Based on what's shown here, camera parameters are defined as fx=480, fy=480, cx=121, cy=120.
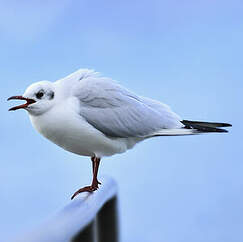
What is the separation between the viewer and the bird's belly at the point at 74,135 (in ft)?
4.78

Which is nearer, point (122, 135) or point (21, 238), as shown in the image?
point (21, 238)

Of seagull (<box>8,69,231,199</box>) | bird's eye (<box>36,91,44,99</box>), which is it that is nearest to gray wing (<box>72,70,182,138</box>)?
seagull (<box>8,69,231,199</box>)

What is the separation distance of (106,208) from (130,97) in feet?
1.42

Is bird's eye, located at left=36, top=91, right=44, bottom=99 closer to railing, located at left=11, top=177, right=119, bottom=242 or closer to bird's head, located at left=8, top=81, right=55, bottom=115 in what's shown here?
bird's head, located at left=8, top=81, right=55, bottom=115

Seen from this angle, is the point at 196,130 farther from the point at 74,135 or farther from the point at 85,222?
the point at 85,222

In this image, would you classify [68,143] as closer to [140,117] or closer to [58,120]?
[58,120]

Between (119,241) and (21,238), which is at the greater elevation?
(21,238)

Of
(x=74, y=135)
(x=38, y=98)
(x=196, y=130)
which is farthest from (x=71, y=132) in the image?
(x=196, y=130)

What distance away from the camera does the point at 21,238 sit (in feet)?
2.41

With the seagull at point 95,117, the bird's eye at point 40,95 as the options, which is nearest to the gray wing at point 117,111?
the seagull at point 95,117

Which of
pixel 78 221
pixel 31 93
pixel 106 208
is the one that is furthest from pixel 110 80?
pixel 78 221

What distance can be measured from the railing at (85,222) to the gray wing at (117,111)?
0.59ft

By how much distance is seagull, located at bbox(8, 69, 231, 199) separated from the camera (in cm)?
146

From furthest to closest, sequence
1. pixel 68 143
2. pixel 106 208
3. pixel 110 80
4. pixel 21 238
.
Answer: pixel 110 80 < pixel 68 143 < pixel 106 208 < pixel 21 238
